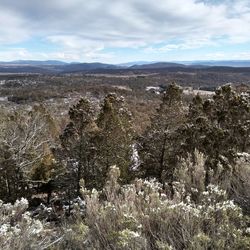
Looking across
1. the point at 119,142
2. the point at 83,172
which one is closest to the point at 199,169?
the point at 119,142

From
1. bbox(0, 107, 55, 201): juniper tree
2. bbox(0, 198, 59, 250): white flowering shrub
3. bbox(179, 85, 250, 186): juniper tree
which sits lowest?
bbox(0, 107, 55, 201): juniper tree

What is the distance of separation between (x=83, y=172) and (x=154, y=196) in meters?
18.5

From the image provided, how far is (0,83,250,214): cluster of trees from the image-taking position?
23375mm

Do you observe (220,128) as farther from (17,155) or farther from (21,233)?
(21,233)

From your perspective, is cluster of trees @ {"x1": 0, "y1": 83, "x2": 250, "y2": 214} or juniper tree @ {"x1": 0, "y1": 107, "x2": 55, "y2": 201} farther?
juniper tree @ {"x1": 0, "y1": 107, "x2": 55, "y2": 201}

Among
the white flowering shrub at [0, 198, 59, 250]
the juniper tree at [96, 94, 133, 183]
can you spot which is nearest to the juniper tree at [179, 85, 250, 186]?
the juniper tree at [96, 94, 133, 183]

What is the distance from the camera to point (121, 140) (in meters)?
25.0

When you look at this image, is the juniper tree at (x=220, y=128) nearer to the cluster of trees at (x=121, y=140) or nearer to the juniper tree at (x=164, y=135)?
the cluster of trees at (x=121, y=140)

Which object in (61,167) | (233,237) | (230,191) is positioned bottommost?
Answer: (61,167)

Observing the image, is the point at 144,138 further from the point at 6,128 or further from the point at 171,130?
the point at 6,128

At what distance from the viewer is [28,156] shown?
27.3m

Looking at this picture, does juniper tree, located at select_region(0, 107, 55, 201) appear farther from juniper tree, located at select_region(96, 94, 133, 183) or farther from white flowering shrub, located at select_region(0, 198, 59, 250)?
white flowering shrub, located at select_region(0, 198, 59, 250)

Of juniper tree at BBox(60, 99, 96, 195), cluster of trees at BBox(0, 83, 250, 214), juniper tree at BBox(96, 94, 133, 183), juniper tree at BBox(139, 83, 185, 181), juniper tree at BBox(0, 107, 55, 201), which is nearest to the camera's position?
cluster of trees at BBox(0, 83, 250, 214)

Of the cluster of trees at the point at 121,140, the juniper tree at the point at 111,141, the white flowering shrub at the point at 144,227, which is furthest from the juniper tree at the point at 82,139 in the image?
the white flowering shrub at the point at 144,227
